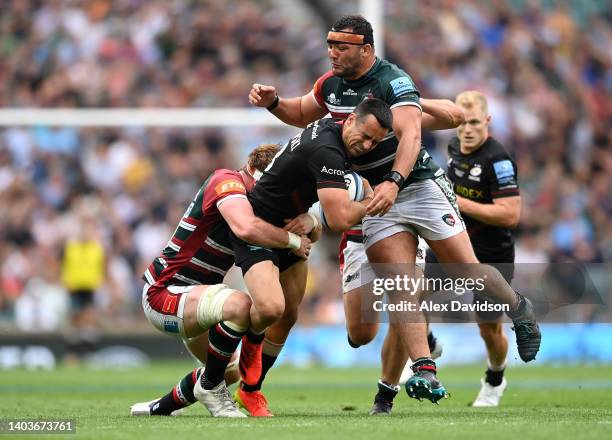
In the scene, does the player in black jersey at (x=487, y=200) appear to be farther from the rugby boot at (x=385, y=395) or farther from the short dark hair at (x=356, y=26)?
the short dark hair at (x=356, y=26)

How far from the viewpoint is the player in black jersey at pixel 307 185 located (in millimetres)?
7461

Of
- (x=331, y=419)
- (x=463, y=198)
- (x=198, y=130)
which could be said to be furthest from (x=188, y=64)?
(x=331, y=419)

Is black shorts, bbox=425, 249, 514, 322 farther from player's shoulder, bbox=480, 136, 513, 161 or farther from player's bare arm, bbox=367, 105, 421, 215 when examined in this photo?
player's bare arm, bbox=367, 105, 421, 215

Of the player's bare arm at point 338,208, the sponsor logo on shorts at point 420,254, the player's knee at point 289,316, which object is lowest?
the player's knee at point 289,316

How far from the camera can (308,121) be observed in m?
9.05

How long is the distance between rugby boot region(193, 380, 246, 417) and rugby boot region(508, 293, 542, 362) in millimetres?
2110

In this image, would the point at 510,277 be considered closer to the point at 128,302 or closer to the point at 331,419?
the point at 331,419

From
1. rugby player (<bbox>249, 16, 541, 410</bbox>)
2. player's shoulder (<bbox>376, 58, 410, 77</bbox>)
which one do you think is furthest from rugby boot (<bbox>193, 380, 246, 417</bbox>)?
player's shoulder (<bbox>376, 58, 410, 77</bbox>)

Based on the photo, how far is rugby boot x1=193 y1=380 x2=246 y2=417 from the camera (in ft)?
25.8

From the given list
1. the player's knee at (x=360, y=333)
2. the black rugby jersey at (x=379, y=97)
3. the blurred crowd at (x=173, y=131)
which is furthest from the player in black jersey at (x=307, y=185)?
the blurred crowd at (x=173, y=131)

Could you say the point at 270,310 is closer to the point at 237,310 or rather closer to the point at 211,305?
the point at 237,310

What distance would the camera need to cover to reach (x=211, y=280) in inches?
328

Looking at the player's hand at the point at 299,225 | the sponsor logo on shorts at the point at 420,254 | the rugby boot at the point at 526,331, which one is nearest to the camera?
the player's hand at the point at 299,225

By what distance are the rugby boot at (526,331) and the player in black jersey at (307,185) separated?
1.56 m
